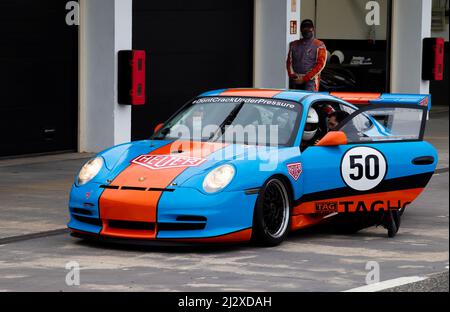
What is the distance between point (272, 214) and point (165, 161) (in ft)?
3.24

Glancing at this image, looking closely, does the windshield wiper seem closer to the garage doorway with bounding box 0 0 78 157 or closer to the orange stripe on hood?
the orange stripe on hood

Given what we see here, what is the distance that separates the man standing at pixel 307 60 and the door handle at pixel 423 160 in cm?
528

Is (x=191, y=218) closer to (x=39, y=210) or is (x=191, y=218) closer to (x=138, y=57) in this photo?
(x=39, y=210)

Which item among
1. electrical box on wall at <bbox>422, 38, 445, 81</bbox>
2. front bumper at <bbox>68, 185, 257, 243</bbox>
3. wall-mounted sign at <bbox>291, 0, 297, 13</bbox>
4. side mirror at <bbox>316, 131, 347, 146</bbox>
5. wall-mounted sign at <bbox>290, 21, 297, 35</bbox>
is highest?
wall-mounted sign at <bbox>291, 0, 297, 13</bbox>

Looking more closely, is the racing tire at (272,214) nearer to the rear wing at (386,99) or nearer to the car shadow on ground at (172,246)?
the car shadow on ground at (172,246)

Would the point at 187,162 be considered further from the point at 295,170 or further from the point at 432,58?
the point at 432,58

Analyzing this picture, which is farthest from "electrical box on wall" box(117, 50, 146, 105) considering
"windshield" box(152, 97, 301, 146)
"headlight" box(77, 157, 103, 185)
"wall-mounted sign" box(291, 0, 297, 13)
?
"headlight" box(77, 157, 103, 185)

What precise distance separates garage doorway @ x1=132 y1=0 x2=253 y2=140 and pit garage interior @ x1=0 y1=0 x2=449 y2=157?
0.05 ft

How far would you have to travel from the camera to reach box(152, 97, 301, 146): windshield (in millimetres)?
10453

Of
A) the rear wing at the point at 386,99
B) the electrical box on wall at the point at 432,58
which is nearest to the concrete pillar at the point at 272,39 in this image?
the electrical box on wall at the point at 432,58

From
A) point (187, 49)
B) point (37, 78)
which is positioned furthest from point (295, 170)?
point (187, 49)

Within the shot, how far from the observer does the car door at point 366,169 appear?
10367mm
